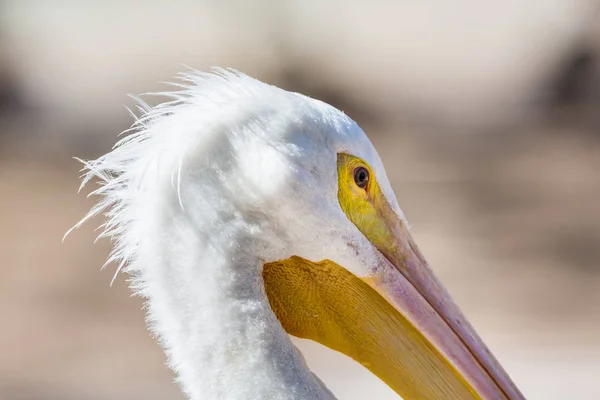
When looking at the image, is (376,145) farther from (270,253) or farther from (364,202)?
Result: (270,253)

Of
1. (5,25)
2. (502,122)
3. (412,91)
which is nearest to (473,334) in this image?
(502,122)

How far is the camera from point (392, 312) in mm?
2869

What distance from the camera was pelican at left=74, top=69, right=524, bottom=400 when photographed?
2.60 m

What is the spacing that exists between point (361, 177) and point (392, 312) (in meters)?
0.44

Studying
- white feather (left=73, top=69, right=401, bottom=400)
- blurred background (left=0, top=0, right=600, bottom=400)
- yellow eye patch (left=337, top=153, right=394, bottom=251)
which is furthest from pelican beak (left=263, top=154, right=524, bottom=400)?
→ blurred background (left=0, top=0, right=600, bottom=400)

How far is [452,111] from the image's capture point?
14648 millimetres

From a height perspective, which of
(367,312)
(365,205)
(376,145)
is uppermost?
(376,145)

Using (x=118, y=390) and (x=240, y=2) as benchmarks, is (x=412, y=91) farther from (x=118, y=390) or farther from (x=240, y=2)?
(x=118, y=390)

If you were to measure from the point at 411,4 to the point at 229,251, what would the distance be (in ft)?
47.5

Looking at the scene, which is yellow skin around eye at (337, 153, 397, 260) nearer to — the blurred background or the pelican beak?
the pelican beak

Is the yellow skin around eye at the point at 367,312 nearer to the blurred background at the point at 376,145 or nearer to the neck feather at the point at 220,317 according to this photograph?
Result: the neck feather at the point at 220,317

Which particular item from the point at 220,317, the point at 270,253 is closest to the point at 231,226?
the point at 270,253

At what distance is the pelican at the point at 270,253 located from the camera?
2602mm

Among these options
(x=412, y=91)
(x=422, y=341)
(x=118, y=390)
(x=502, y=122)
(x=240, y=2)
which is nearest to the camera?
(x=422, y=341)
